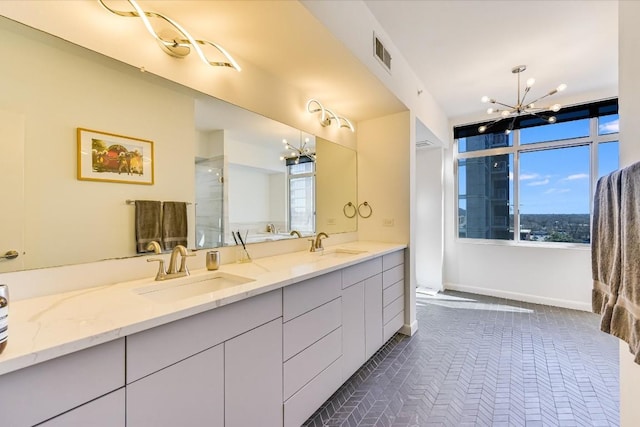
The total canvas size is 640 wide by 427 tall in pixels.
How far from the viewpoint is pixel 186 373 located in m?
1.01

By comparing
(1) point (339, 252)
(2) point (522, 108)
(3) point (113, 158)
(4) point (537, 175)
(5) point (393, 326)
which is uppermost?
(2) point (522, 108)

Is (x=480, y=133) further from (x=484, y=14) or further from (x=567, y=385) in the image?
(x=567, y=385)

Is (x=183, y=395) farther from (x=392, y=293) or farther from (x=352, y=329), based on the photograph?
(x=392, y=293)

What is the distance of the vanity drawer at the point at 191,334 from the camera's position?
0.89 meters

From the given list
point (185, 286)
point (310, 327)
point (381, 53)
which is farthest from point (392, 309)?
point (381, 53)

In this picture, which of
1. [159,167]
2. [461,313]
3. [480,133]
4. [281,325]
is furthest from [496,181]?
[159,167]

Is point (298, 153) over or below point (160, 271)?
over

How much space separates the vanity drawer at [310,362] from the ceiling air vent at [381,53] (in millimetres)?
2186

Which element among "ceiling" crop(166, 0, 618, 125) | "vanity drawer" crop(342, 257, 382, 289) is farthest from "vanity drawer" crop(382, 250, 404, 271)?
"ceiling" crop(166, 0, 618, 125)

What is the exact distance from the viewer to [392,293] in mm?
2676

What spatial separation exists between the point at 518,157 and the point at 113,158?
496 centimetres

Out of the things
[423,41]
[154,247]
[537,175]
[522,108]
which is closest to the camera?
[154,247]

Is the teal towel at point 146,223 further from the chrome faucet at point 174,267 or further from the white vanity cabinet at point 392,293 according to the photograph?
the white vanity cabinet at point 392,293

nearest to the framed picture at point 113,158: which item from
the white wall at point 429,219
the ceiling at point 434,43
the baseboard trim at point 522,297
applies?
the ceiling at point 434,43
